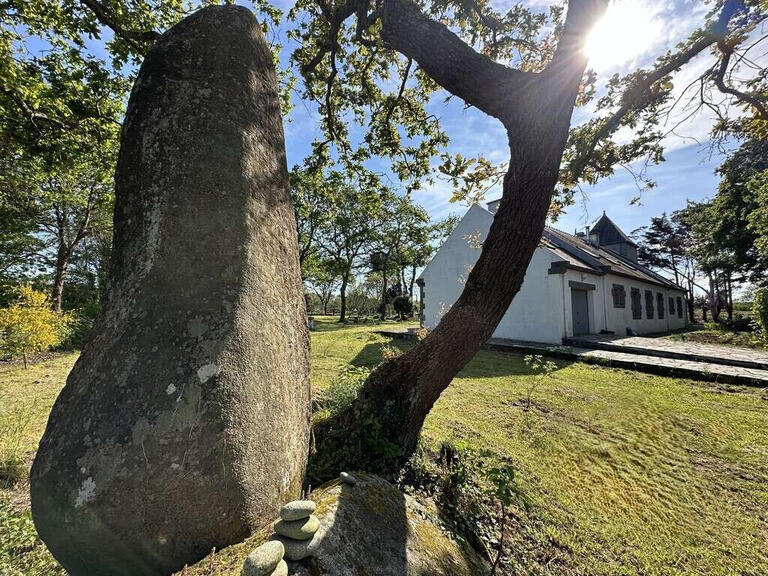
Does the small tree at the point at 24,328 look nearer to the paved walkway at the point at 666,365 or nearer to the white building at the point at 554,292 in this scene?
the white building at the point at 554,292

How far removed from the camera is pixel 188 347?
1.89m

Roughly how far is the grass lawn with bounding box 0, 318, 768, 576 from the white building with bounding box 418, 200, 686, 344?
5.66 metres

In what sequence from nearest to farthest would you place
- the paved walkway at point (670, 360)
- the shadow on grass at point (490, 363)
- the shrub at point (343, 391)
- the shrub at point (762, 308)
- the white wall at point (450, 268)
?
the shrub at point (343, 391)
the paved walkway at point (670, 360)
the shadow on grass at point (490, 363)
the shrub at point (762, 308)
the white wall at point (450, 268)

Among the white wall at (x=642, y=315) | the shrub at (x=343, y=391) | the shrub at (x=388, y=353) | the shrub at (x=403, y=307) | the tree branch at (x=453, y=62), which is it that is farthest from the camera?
the shrub at (x=403, y=307)

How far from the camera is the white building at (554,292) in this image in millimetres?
13539

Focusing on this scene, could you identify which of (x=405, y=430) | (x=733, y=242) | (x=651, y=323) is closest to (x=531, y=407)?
(x=405, y=430)

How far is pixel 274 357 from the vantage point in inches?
87.4

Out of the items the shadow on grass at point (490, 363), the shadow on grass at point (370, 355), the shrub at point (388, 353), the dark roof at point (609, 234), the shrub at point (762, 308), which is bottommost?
the shadow on grass at point (490, 363)

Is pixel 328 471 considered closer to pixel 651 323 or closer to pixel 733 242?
pixel 651 323

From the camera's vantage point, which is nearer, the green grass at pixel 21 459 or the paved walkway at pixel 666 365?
the green grass at pixel 21 459

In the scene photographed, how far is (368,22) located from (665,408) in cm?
864

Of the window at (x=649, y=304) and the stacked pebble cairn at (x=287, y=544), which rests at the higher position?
the window at (x=649, y=304)

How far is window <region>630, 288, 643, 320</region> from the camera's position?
1812 centimetres

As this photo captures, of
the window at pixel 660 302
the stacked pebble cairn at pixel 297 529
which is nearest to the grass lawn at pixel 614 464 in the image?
the stacked pebble cairn at pixel 297 529
